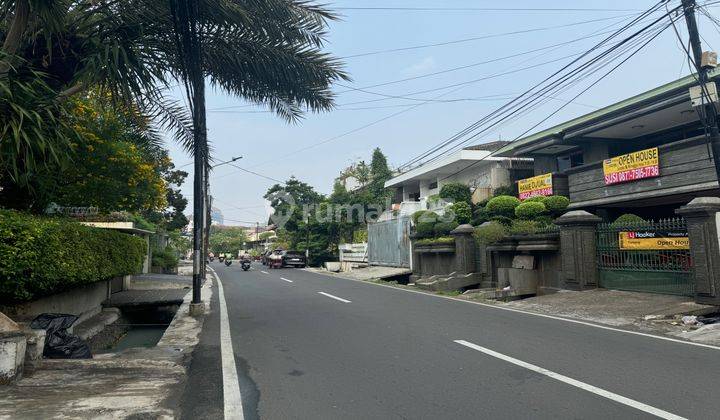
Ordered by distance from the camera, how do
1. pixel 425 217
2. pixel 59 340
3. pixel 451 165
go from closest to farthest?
pixel 59 340, pixel 425 217, pixel 451 165

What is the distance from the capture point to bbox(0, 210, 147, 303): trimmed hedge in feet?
21.8

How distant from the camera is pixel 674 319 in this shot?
9.49 metres

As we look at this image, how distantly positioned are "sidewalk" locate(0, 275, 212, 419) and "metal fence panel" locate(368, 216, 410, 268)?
19.1 meters

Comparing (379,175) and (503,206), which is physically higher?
(379,175)

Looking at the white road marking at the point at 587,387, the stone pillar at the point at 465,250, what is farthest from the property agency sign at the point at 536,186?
the white road marking at the point at 587,387

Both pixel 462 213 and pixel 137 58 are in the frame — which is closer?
pixel 137 58

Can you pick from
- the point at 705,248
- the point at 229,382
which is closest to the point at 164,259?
the point at 229,382

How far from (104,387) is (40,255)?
297 cm

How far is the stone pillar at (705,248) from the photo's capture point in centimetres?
975

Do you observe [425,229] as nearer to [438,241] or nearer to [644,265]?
[438,241]

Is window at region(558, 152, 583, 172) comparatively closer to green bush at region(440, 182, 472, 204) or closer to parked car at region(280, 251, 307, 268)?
green bush at region(440, 182, 472, 204)

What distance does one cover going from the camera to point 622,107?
16812mm

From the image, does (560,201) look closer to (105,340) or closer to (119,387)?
(105,340)

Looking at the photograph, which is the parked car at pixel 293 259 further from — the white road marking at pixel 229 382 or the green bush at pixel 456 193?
the white road marking at pixel 229 382
